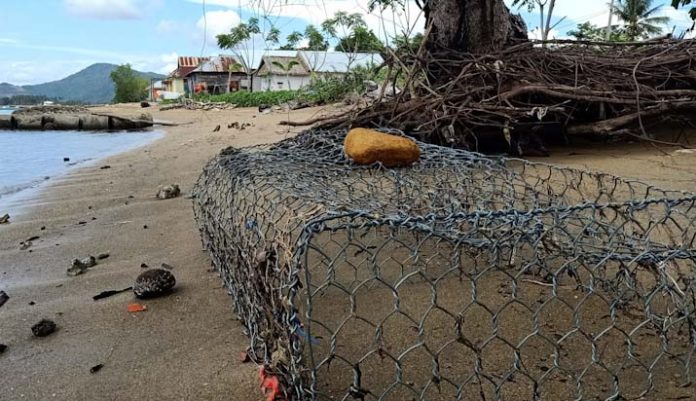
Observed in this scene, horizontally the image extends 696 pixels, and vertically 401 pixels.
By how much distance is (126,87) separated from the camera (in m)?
73.4

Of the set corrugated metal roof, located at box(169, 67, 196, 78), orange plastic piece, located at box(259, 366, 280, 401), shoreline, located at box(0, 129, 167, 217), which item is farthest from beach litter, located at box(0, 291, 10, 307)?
corrugated metal roof, located at box(169, 67, 196, 78)

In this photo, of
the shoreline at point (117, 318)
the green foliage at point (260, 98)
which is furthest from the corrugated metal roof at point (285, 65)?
the shoreline at point (117, 318)

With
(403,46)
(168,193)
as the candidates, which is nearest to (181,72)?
(403,46)

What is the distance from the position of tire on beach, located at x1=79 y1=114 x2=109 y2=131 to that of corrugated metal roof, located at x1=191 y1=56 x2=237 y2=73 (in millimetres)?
32486

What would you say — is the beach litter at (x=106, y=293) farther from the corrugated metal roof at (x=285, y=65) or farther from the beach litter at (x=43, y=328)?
the corrugated metal roof at (x=285, y=65)

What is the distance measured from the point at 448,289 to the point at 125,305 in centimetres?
162

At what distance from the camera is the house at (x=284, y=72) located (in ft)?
143

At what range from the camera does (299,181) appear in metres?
2.87

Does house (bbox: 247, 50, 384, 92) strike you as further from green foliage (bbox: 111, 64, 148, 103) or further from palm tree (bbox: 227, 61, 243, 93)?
green foliage (bbox: 111, 64, 148, 103)

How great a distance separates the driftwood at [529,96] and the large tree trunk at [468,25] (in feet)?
0.62

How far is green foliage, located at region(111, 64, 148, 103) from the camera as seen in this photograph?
73.2 metres

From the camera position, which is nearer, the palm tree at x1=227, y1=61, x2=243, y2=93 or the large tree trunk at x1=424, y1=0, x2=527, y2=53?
the large tree trunk at x1=424, y1=0, x2=527, y2=53

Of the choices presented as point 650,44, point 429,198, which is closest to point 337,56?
point 650,44

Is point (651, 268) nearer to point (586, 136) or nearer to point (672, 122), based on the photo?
point (586, 136)
